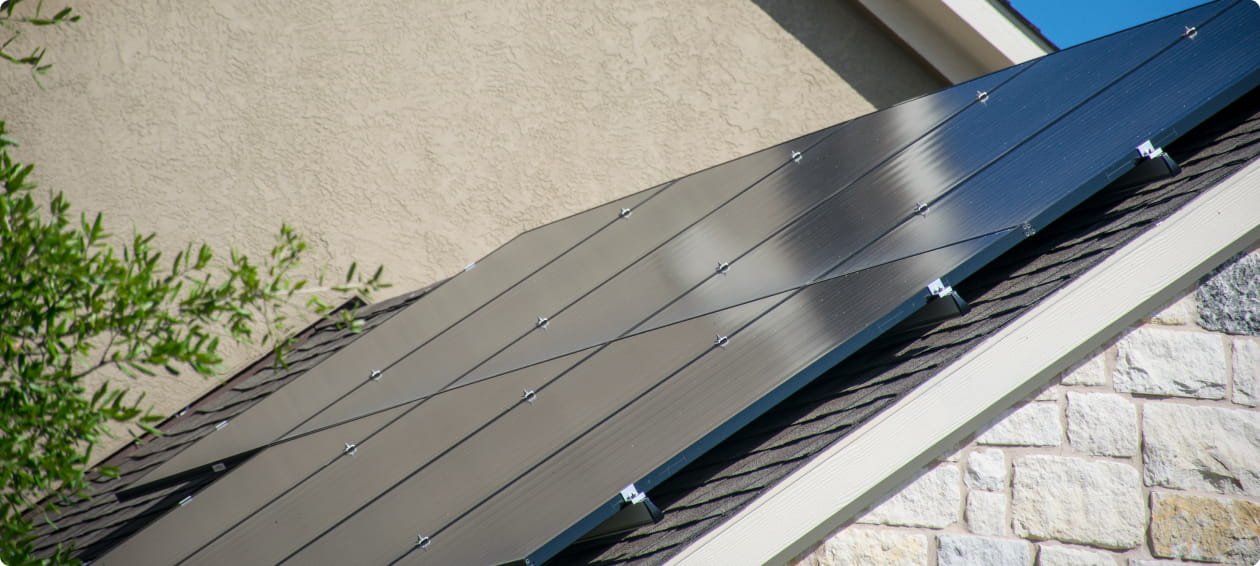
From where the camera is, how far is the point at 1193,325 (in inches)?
186

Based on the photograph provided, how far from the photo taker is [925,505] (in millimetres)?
4543

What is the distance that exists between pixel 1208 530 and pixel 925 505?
1.22m

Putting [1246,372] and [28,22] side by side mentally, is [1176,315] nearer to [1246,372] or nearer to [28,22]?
[1246,372]

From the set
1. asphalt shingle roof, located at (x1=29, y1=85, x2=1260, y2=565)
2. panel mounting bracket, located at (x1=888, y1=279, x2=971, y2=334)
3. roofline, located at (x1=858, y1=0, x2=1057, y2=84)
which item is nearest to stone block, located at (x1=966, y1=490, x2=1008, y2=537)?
asphalt shingle roof, located at (x1=29, y1=85, x2=1260, y2=565)

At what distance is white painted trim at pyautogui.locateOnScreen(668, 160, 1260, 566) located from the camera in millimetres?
4348

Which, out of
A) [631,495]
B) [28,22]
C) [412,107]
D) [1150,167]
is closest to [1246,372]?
[1150,167]

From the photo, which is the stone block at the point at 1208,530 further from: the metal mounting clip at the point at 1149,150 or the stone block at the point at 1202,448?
the metal mounting clip at the point at 1149,150

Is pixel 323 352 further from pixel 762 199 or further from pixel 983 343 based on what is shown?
pixel 983 343

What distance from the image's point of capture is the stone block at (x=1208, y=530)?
4391 millimetres

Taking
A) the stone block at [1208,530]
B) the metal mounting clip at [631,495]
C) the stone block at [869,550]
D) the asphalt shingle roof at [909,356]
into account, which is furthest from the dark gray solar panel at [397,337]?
the stone block at [1208,530]

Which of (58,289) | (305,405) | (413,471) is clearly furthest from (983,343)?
(305,405)

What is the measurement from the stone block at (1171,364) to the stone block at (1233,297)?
94 mm

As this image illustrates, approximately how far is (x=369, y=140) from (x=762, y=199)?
4919mm

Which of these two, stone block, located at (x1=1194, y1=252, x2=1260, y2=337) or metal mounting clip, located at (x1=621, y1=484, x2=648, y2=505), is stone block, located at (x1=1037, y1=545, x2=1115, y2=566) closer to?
stone block, located at (x1=1194, y1=252, x2=1260, y2=337)
